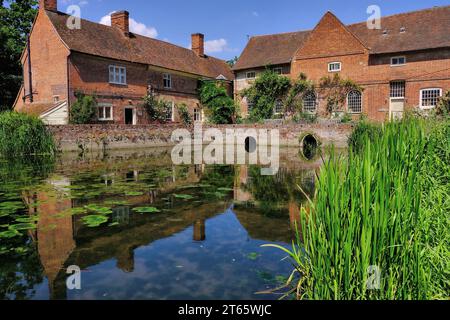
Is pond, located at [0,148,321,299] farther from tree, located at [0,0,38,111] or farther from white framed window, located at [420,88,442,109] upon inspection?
tree, located at [0,0,38,111]

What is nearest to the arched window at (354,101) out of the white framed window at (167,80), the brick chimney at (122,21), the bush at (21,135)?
the white framed window at (167,80)

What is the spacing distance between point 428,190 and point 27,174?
12.5 metres

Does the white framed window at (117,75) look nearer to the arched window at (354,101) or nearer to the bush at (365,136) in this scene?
the arched window at (354,101)

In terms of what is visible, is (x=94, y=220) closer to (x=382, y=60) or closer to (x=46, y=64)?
(x=46, y=64)

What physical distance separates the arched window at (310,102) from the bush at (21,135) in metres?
21.0

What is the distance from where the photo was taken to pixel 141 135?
2698cm

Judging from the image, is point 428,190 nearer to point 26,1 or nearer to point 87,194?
point 87,194

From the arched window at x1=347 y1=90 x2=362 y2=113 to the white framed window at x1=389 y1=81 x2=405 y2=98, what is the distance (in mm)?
2343

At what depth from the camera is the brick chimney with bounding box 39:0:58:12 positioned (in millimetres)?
26734

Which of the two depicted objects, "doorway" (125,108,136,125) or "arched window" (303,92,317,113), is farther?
"arched window" (303,92,317,113)

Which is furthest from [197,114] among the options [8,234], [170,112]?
[8,234]

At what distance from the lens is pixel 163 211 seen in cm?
843

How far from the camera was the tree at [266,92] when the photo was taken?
107 ft

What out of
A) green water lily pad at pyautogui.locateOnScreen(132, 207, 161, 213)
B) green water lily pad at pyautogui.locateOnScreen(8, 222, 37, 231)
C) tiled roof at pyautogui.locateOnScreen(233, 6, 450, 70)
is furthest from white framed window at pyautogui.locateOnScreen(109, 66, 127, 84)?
green water lily pad at pyautogui.locateOnScreen(8, 222, 37, 231)
